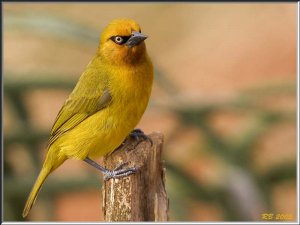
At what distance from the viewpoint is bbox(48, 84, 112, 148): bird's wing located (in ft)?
14.6

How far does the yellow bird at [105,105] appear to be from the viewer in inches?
171

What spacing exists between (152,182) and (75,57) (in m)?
9.54

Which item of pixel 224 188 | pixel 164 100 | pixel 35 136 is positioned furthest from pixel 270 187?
pixel 35 136

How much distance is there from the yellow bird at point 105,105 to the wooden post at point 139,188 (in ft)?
0.50

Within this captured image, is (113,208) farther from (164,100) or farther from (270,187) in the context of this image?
(270,187)

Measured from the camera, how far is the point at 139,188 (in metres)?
3.89

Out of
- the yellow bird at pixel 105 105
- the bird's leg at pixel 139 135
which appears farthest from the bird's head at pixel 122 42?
the bird's leg at pixel 139 135

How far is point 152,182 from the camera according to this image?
13.3 ft

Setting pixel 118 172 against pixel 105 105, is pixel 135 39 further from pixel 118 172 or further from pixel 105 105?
pixel 118 172

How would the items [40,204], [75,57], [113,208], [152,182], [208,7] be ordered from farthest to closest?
[208,7] → [75,57] → [40,204] → [152,182] → [113,208]

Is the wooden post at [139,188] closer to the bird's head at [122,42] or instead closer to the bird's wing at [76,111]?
Answer: the bird's wing at [76,111]

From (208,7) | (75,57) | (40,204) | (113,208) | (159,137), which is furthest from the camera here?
(208,7)

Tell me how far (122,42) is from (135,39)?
0.49 ft

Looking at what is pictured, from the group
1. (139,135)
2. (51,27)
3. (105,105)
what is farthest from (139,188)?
(51,27)
